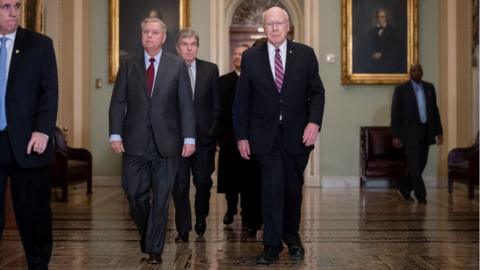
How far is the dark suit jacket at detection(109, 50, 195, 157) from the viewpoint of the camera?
437cm

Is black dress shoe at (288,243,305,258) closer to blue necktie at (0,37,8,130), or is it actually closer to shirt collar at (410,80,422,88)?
blue necktie at (0,37,8,130)

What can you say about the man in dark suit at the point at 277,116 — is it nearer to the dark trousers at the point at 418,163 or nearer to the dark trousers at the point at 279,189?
the dark trousers at the point at 279,189

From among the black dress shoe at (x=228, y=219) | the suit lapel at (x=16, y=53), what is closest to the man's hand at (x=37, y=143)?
the suit lapel at (x=16, y=53)

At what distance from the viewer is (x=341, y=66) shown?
11367 mm

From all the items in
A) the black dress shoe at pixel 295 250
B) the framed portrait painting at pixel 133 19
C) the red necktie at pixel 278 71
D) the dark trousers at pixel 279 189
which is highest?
the framed portrait painting at pixel 133 19

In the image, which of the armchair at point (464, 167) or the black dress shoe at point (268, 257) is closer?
the black dress shoe at point (268, 257)

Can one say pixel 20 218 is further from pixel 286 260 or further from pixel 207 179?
pixel 207 179

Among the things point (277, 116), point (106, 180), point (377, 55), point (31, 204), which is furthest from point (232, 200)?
point (377, 55)

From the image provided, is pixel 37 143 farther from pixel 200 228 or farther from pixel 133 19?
pixel 133 19

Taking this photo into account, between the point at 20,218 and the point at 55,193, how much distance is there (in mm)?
6418

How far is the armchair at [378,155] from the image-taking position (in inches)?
436

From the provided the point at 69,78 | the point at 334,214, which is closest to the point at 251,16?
the point at 69,78

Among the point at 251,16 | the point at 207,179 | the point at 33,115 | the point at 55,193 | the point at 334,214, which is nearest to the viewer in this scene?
the point at 33,115

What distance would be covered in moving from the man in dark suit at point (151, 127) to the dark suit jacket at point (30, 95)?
2.50 ft
